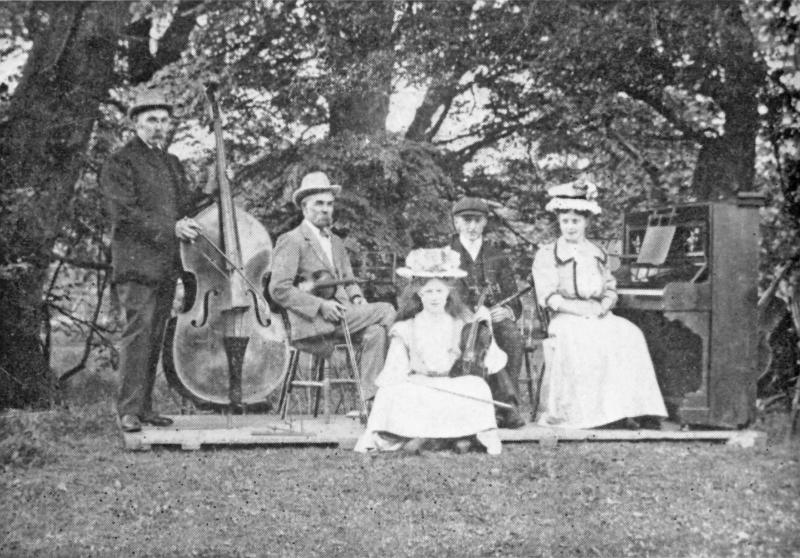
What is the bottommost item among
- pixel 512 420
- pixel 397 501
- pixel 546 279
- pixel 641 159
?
pixel 397 501

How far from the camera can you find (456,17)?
8.84 meters

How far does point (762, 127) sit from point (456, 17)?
2.80 meters

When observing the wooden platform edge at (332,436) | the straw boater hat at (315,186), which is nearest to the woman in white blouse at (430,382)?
the wooden platform edge at (332,436)

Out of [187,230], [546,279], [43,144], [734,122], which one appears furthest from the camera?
[734,122]

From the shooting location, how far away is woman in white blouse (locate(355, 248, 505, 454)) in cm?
616

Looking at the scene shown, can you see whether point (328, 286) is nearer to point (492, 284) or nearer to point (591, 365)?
point (492, 284)

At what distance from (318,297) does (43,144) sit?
3.12 m

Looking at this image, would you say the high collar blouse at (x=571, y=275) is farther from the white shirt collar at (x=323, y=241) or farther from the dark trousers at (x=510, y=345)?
the white shirt collar at (x=323, y=241)

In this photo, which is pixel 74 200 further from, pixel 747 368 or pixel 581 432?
pixel 747 368

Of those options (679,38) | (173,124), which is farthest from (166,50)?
(679,38)

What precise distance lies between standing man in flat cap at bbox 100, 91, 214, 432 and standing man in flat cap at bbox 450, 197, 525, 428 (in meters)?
1.78

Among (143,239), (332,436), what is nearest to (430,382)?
(332,436)

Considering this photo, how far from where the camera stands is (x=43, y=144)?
28.0 ft

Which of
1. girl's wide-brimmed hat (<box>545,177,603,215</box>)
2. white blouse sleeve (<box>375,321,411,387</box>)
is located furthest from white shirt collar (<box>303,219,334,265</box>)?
girl's wide-brimmed hat (<box>545,177,603,215</box>)
